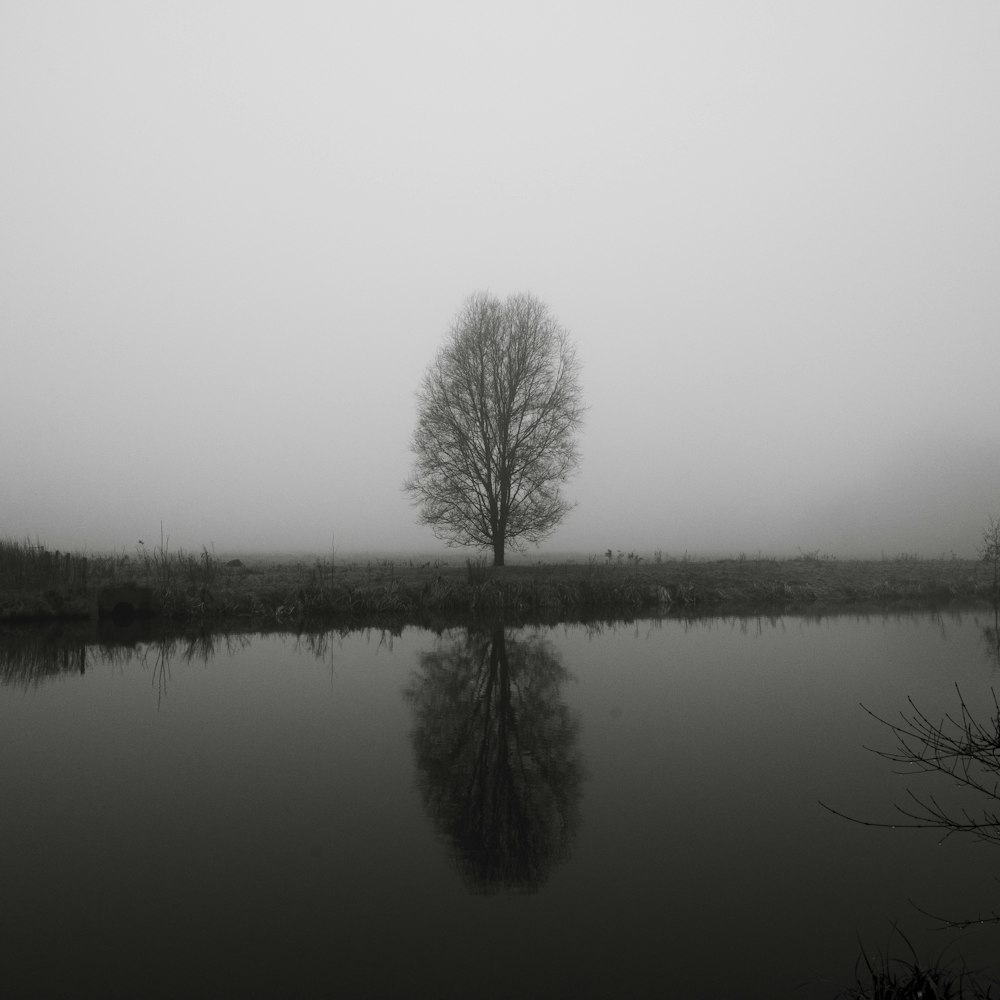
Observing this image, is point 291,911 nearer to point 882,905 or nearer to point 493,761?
point 493,761

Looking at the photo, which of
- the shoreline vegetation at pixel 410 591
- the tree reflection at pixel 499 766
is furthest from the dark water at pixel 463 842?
the shoreline vegetation at pixel 410 591

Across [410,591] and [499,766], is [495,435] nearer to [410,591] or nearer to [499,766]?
[410,591]

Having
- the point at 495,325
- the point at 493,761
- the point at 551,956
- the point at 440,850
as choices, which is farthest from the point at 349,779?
the point at 495,325

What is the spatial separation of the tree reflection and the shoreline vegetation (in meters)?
8.53

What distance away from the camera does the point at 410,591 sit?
20156mm

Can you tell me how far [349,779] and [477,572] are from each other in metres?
17.3

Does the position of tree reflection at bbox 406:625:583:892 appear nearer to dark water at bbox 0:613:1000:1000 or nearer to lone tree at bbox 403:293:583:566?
dark water at bbox 0:613:1000:1000

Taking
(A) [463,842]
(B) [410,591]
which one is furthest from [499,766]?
(B) [410,591]

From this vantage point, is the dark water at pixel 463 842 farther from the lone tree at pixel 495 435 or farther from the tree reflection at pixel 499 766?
the lone tree at pixel 495 435

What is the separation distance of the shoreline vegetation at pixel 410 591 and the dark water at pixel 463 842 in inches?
318

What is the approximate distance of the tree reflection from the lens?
4484 mm

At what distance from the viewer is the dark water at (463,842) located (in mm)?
3307

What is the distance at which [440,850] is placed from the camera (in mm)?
4520

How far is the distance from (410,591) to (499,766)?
14282mm
